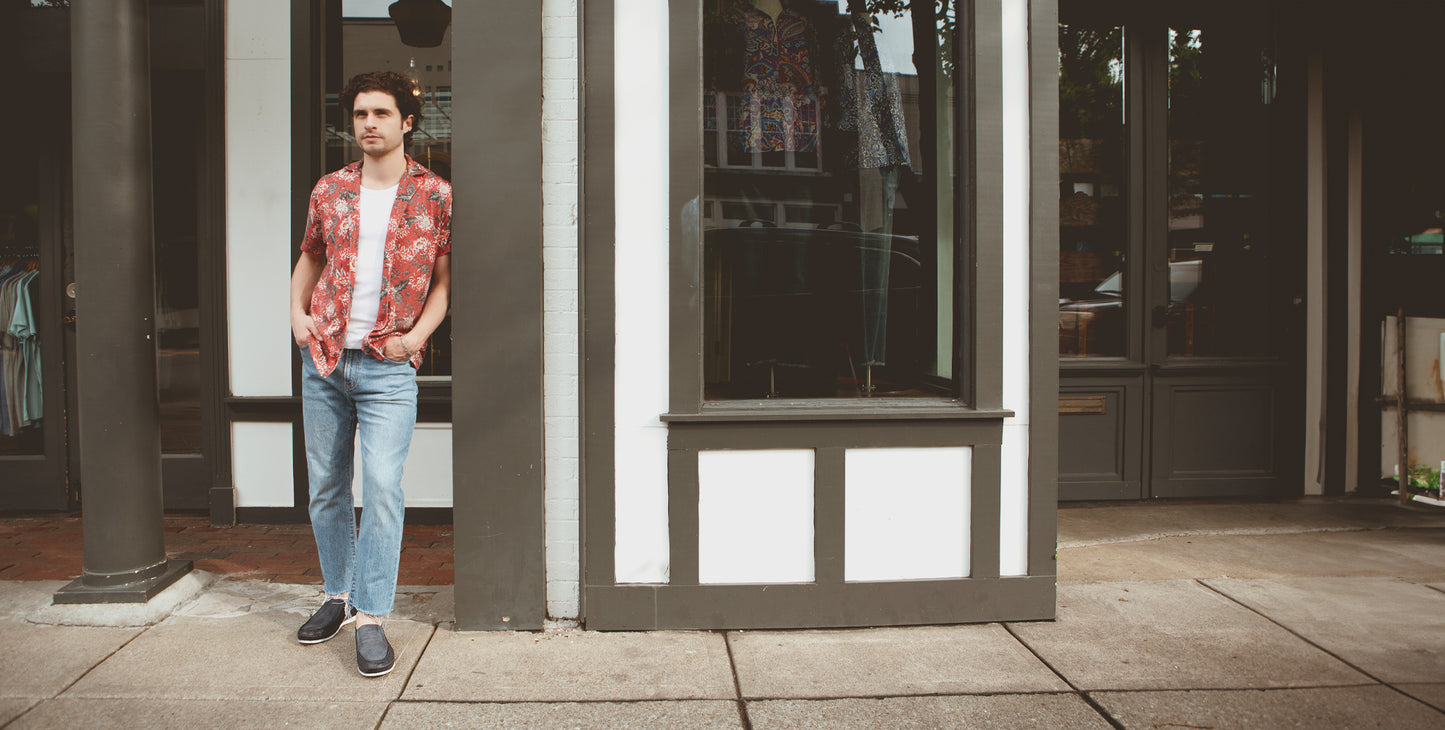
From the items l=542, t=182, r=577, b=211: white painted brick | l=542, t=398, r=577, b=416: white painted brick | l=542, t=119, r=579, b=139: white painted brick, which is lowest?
l=542, t=398, r=577, b=416: white painted brick

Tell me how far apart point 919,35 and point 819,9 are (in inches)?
17.7

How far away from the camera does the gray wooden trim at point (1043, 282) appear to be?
11.8ft

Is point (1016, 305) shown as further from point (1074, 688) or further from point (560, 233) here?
point (560, 233)

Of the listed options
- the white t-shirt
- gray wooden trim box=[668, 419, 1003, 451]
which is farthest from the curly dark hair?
gray wooden trim box=[668, 419, 1003, 451]

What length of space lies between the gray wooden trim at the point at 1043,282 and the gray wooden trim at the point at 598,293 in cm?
167

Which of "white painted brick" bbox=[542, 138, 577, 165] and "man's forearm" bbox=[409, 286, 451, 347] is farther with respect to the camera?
"white painted brick" bbox=[542, 138, 577, 165]

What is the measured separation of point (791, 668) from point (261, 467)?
3636mm

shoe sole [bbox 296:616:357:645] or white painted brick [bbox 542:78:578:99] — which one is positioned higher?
white painted brick [bbox 542:78:578:99]

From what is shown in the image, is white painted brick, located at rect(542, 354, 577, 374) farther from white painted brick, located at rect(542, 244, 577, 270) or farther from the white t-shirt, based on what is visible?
the white t-shirt

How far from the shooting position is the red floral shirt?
3.14 m

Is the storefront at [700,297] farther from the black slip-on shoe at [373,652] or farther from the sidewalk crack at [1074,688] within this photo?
the black slip-on shoe at [373,652]

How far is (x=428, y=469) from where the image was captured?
5.23 m

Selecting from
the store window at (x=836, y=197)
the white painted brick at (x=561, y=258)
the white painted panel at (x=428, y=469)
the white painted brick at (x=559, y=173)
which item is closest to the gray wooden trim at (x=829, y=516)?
the store window at (x=836, y=197)

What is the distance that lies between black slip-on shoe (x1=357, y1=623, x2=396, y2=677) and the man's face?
1683 millimetres
